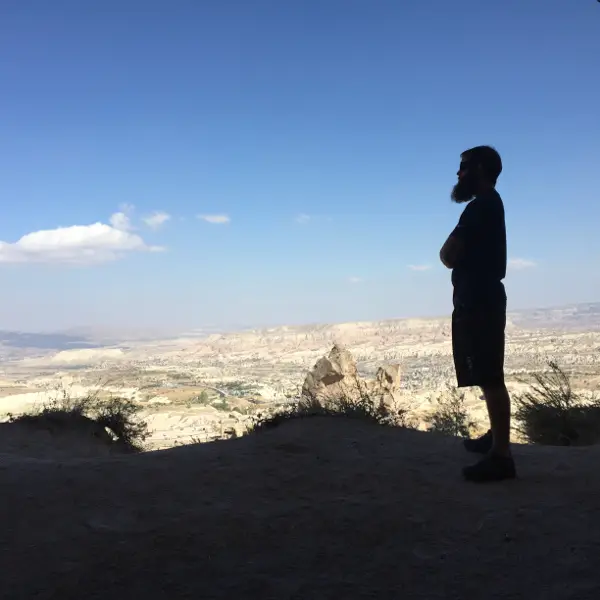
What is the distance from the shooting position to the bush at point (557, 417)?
7066 millimetres

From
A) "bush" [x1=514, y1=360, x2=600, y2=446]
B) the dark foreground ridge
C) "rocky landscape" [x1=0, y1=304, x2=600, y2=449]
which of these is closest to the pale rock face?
"rocky landscape" [x1=0, y1=304, x2=600, y2=449]

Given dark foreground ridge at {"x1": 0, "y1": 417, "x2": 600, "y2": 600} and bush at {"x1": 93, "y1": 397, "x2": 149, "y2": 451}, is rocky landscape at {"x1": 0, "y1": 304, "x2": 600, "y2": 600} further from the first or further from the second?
bush at {"x1": 93, "y1": 397, "x2": 149, "y2": 451}

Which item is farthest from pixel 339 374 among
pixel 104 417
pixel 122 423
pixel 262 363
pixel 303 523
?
pixel 262 363

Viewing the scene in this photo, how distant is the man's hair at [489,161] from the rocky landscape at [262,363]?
33.9 ft

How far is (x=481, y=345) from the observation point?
3803 mm

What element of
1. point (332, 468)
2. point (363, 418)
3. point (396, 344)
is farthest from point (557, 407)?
point (396, 344)

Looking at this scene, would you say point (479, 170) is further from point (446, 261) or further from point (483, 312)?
point (483, 312)

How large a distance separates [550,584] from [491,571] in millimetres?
248

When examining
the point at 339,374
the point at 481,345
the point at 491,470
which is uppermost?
the point at 481,345

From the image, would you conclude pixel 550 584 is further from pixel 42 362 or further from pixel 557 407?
pixel 42 362

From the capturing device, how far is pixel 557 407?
755cm

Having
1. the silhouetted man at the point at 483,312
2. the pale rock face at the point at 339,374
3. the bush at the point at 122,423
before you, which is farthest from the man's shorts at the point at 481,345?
the pale rock face at the point at 339,374

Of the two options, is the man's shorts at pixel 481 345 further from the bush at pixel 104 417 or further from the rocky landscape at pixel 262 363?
the rocky landscape at pixel 262 363

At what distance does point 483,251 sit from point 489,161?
2.38 ft
